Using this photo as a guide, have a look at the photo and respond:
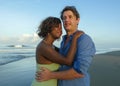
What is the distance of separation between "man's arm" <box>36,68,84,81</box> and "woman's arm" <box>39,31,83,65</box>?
0.14 m

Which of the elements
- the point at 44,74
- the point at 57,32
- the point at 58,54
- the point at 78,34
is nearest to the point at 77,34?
the point at 78,34

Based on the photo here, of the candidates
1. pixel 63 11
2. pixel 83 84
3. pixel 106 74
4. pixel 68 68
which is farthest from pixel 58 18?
pixel 106 74

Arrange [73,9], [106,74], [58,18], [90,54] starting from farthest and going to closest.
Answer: [106,74]
[58,18]
[73,9]
[90,54]

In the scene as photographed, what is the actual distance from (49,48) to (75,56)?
432 mm

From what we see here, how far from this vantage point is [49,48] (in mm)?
3637

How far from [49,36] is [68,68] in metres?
0.65

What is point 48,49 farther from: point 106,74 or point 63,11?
point 106,74

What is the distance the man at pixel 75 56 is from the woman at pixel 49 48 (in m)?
0.11

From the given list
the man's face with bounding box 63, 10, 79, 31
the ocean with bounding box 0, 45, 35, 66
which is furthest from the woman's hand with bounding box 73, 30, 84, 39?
the ocean with bounding box 0, 45, 35, 66

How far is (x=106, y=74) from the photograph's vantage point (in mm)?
9555

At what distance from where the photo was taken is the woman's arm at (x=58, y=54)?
3352 millimetres

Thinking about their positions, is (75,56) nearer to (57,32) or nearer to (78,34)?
(78,34)

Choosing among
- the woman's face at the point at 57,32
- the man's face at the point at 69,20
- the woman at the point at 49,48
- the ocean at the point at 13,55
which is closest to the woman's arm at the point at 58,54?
the woman at the point at 49,48

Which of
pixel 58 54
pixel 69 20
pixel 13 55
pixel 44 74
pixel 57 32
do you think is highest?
pixel 69 20
